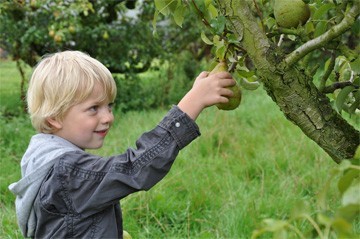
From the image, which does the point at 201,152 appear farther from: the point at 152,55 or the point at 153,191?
the point at 152,55

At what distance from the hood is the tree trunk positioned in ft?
1.76

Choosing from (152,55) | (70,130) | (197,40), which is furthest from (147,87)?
(70,130)

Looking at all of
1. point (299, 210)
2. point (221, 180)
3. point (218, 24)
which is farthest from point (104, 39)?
point (299, 210)

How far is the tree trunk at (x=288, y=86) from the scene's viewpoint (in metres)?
1.21

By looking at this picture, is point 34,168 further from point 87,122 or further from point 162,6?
point 162,6

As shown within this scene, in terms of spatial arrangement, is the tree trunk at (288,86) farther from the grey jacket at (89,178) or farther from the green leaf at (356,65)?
the grey jacket at (89,178)

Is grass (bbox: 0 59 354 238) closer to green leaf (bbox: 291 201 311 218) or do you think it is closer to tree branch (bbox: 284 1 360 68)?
tree branch (bbox: 284 1 360 68)

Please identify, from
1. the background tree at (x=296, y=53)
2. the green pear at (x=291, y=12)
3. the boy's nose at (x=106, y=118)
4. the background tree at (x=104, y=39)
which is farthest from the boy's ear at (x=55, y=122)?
the background tree at (x=104, y=39)

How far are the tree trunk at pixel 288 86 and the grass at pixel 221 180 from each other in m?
0.94

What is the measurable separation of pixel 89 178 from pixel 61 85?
29 cm

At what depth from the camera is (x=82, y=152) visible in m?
1.47

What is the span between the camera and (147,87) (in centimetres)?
686

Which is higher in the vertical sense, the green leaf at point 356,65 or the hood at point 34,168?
the green leaf at point 356,65

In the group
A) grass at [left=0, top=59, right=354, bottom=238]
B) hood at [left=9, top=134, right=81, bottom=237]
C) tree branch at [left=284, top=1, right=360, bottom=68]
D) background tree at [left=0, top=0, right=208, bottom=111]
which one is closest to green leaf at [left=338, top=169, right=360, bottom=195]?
tree branch at [left=284, top=1, right=360, bottom=68]
